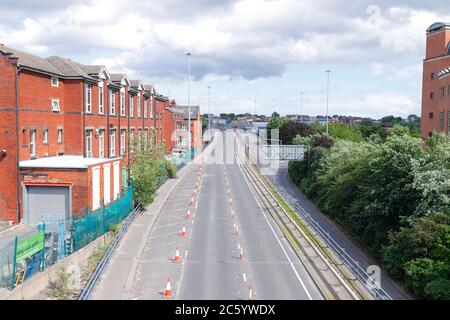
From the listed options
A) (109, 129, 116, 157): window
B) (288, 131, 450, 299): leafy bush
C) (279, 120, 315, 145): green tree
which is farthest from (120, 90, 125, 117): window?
(279, 120, 315, 145): green tree

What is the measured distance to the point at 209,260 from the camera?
2434cm

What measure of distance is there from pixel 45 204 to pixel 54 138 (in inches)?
279

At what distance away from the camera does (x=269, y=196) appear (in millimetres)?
47438

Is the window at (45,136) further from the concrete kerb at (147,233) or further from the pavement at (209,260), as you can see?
the concrete kerb at (147,233)

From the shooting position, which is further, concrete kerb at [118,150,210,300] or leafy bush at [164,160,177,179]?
leafy bush at [164,160,177,179]

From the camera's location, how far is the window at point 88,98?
36812 mm

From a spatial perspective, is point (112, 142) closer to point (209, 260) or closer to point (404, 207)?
point (209, 260)

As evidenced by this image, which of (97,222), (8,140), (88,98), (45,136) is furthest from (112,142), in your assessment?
(97,222)

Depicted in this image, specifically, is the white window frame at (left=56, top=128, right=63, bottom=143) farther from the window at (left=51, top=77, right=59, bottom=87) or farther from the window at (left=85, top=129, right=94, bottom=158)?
the window at (left=51, top=77, right=59, bottom=87)

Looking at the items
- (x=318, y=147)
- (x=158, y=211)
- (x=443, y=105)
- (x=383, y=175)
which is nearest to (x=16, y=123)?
(x=158, y=211)

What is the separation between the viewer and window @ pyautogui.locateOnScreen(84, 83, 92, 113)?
36.8 metres

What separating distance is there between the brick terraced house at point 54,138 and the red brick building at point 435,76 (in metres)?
40.2

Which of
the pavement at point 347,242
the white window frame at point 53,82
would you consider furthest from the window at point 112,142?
the pavement at point 347,242

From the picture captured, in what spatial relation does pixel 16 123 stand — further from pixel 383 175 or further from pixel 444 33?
pixel 444 33
